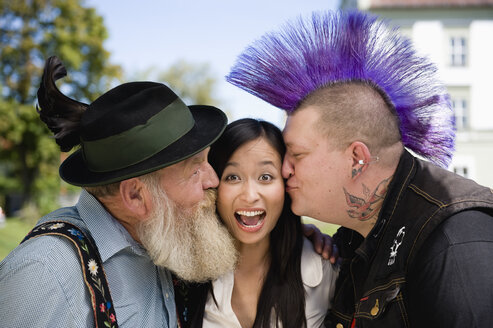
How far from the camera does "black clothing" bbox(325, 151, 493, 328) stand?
1.89m

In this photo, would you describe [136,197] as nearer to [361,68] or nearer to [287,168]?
[287,168]

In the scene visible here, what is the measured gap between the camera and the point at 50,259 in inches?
79.9

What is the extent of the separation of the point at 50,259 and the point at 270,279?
147cm

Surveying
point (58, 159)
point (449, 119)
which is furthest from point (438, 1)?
point (449, 119)

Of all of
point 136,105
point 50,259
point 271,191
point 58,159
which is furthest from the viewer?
point 58,159

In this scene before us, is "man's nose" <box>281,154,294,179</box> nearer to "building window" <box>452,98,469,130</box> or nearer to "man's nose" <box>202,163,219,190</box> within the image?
"man's nose" <box>202,163,219,190</box>

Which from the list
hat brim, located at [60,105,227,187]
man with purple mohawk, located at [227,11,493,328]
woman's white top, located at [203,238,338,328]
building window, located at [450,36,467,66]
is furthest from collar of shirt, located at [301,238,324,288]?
building window, located at [450,36,467,66]

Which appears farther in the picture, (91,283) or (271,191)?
(271,191)

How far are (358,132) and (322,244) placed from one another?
891mm

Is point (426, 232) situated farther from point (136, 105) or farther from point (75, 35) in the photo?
point (75, 35)

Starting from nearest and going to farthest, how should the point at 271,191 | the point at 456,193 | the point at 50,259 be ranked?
the point at 50,259 < the point at 456,193 < the point at 271,191

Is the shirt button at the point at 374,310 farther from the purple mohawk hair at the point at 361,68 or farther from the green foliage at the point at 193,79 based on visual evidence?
the green foliage at the point at 193,79

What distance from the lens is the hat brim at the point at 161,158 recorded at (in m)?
2.31

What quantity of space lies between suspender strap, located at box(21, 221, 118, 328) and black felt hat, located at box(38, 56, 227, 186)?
0.25 metres
